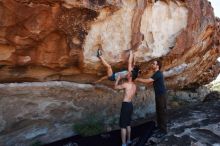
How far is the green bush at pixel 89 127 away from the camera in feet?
24.0

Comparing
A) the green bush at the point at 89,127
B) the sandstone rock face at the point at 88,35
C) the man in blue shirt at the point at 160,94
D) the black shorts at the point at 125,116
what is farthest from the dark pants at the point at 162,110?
the green bush at the point at 89,127

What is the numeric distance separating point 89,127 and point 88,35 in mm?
1898

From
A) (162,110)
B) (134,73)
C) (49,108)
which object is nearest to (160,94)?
(162,110)

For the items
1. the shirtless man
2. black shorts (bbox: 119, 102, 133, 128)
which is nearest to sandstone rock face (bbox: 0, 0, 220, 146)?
the shirtless man

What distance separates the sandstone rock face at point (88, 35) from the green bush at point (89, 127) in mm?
849

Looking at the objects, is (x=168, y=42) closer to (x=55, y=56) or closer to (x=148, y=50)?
(x=148, y=50)

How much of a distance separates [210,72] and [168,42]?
3595 mm

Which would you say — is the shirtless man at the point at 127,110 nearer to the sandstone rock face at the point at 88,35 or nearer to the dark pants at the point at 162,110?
the sandstone rock face at the point at 88,35

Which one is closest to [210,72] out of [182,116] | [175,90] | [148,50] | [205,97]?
[205,97]

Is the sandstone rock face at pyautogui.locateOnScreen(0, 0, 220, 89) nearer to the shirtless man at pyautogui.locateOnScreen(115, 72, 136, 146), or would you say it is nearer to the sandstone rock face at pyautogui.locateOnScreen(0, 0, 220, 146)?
the sandstone rock face at pyautogui.locateOnScreen(0, 0, 220, 146)

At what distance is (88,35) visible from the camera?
6.50 meters

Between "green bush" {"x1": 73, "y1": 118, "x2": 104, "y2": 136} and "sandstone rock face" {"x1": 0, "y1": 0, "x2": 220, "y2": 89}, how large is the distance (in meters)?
0.85

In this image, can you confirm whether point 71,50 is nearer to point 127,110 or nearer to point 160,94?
point 127,110

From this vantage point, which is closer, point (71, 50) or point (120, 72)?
point (71, 50)
